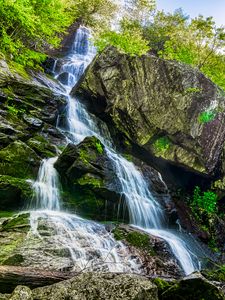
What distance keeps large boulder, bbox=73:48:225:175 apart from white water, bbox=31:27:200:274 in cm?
163

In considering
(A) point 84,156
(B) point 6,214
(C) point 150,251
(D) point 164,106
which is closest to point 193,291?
(C) point 150,251

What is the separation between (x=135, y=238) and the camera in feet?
27.6

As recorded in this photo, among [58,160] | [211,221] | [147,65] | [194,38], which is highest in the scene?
[194,38]

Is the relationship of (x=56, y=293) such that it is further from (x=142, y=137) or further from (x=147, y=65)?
(x=147, y=65)

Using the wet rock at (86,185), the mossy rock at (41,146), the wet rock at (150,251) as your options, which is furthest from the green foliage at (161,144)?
the wet rock at (150,251)

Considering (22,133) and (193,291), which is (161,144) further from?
(193,291)

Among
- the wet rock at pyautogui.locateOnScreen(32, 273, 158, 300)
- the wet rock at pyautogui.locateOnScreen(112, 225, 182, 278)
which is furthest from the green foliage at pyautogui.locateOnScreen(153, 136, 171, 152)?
the wet rock at pyautogui.locateOnScreen(32, 273, 158, 300)

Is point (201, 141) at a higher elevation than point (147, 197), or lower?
higher

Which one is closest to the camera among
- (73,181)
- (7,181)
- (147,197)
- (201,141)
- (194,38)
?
(7,181)

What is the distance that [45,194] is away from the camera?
30.1ft

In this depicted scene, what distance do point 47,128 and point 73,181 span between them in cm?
306

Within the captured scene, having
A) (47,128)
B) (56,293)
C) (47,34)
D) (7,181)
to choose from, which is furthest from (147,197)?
(47,34)

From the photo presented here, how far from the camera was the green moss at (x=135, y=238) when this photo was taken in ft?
26.9

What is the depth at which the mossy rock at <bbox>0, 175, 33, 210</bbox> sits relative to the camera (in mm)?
8477
